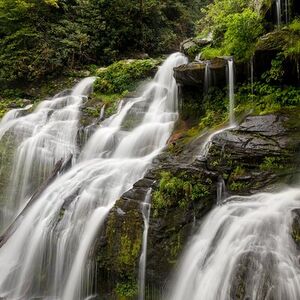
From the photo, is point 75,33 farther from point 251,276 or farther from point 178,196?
point 251,276

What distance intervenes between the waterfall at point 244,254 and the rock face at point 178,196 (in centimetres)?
32

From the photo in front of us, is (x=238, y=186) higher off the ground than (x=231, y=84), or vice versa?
(x=231, y=84)

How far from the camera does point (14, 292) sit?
782 centimetres

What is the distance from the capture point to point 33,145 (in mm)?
11742

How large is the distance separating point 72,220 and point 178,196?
8.16 ft

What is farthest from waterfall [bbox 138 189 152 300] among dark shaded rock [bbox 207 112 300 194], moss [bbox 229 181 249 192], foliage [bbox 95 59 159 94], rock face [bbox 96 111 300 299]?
foliage [bbox 95 59 159 94]

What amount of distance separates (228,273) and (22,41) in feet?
53.2

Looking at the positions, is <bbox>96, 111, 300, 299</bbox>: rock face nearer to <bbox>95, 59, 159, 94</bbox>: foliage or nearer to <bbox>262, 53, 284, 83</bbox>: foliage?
<bbox>262, 53, 284, 83</bbox>: foliage

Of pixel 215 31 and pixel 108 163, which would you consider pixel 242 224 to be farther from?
pixel 215 31

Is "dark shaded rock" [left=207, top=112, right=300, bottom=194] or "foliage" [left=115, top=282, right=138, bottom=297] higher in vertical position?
"dark shaded rock" [left=207, top=112, right=300, bottom=194]

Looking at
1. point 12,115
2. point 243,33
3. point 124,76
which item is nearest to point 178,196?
point 243,33

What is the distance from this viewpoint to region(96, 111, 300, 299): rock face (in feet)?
22.6

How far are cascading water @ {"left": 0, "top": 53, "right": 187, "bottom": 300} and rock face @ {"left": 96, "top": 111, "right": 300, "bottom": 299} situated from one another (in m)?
0.57

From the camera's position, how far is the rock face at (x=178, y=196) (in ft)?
22.6
